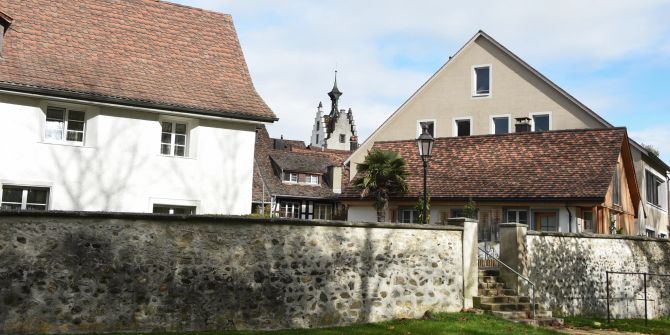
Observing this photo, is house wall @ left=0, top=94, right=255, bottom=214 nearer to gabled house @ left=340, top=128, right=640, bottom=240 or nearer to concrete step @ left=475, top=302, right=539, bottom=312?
concrete step @ left=475, top=302, right=539, bottom=312

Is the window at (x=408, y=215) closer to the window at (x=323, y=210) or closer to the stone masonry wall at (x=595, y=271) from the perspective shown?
the stone masonry wall at (x=595, y=271)

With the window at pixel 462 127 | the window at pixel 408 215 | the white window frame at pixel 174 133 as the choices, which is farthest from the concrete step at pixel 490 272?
the window at pixel 462 127

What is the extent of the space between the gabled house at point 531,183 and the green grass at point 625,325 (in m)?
6.63

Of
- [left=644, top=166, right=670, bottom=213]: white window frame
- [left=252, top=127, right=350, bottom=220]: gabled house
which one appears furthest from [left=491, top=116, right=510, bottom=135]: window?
[left=252, top=127, right=350, bottom=220]: gabled house

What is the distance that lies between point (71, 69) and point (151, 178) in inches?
142

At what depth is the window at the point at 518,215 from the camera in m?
26.4

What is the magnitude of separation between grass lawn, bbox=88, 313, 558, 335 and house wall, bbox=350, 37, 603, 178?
21.8 m

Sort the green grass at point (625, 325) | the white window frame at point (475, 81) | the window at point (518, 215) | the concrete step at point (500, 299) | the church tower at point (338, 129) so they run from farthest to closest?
the church tower at point (338, 129)
the white window frame at point (475, 81)
the window at point (518, 215)
the green grass at point (625, 325)
the concrete step at point (500, 299)

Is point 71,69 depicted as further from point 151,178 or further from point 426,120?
point 426,120

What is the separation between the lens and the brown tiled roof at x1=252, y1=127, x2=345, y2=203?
4438 centimetres

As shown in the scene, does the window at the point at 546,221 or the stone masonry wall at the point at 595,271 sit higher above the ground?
the window at the point at 546,221

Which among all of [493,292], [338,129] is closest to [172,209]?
[493,292]

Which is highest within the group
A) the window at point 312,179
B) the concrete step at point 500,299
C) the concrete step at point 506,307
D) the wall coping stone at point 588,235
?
the window at point 312,179

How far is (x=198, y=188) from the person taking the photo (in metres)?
19.1
